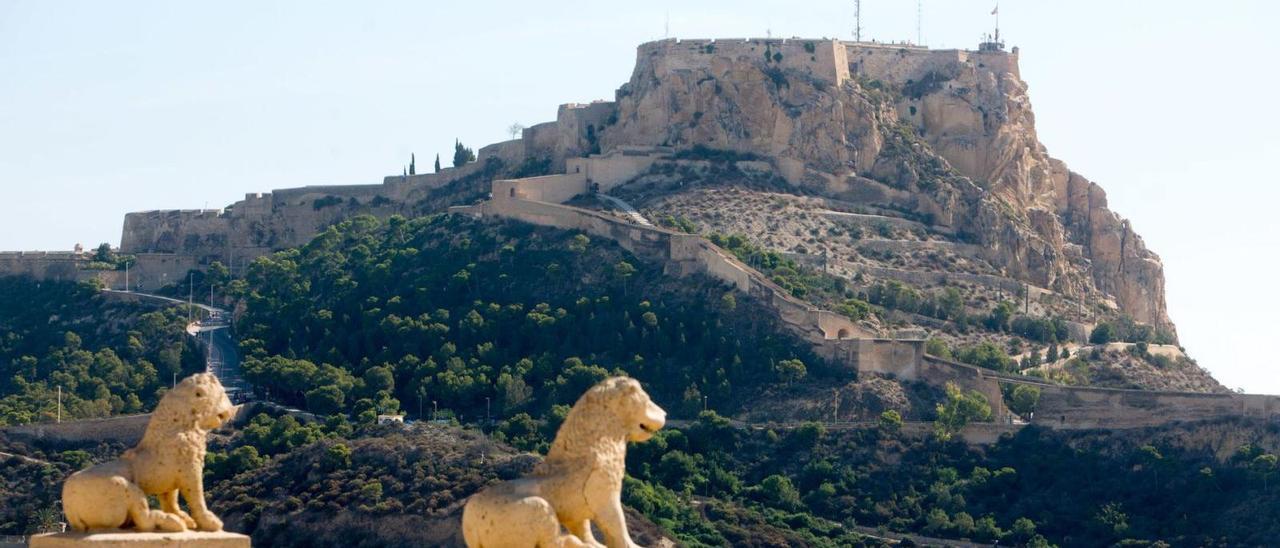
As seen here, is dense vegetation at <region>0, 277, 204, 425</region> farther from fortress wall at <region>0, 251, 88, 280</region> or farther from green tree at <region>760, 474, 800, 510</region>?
green tree at <region>760, 474, 800, 510</region>

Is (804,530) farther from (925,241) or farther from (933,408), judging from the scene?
(925,241)

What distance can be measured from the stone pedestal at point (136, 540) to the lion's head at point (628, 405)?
2.56 metres

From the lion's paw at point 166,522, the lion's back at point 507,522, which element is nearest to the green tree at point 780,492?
the lion's paw at point 166,522

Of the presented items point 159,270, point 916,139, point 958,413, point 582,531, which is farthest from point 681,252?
point 582,531

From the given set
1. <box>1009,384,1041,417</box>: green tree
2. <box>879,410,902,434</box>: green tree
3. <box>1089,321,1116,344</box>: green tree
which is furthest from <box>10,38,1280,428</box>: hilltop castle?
<box>879,410,902,434</box>: green tree

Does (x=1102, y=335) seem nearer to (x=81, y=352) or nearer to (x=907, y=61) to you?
(x=907, y=61)

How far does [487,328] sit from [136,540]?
214 feet

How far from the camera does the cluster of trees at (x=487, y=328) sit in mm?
77188

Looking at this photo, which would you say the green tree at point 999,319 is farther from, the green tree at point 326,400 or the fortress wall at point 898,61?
the green tree at point 326,400

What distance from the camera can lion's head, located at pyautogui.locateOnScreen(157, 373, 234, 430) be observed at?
1792 cm

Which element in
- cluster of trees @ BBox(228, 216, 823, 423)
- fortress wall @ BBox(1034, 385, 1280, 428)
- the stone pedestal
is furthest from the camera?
cluster of trees @ BBox(228, 216, 823, 423)

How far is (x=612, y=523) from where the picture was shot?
17.0 m

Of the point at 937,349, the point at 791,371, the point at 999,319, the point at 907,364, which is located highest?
the point at 999,319

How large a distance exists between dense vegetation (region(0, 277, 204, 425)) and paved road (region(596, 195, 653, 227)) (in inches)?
581
